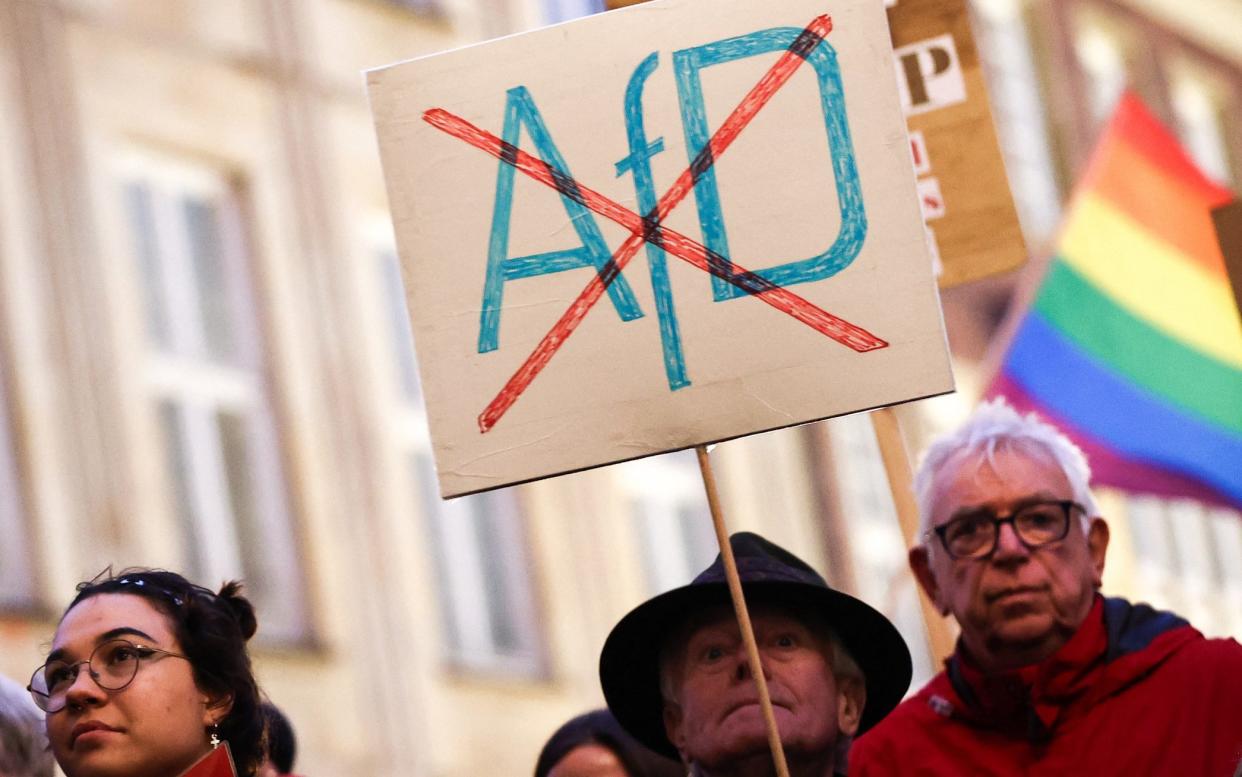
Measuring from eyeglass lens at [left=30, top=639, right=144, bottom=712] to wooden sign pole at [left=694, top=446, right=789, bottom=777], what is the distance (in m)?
1.01

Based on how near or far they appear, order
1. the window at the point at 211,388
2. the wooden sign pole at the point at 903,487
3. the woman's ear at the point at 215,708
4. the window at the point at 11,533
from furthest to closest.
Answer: the window at the point at 211,388
the window at the point at 11,533
the wooden sign pole at the point at 903,487
the woman's ear at the point at 215,708

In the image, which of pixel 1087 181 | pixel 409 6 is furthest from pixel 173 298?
pixel 1087 181

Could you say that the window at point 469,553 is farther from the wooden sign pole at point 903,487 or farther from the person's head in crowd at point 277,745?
the person's head in crowd at point 277,745

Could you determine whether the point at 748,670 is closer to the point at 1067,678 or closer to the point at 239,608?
the point at 1067,678

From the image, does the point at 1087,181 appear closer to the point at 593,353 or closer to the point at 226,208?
the point at 593,353

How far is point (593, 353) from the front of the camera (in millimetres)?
5113

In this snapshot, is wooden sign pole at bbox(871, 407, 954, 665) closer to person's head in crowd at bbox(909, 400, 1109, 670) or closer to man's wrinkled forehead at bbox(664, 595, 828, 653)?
person's head in crowd at bbox(909, 400, 1109, 670)

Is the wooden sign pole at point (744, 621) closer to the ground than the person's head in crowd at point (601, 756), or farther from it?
farther from it

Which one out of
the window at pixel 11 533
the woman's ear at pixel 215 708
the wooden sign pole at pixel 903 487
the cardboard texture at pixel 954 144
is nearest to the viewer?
the woman's ear at pixel 215 708

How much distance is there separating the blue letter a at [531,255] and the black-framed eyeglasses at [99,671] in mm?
809

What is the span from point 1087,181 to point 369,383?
6.13 metres

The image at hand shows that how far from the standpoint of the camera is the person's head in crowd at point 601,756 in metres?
5.90

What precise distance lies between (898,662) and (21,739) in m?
1.63

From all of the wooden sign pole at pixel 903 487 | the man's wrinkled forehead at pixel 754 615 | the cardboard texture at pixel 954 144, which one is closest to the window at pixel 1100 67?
the cardboard texture at pixel 954 144
